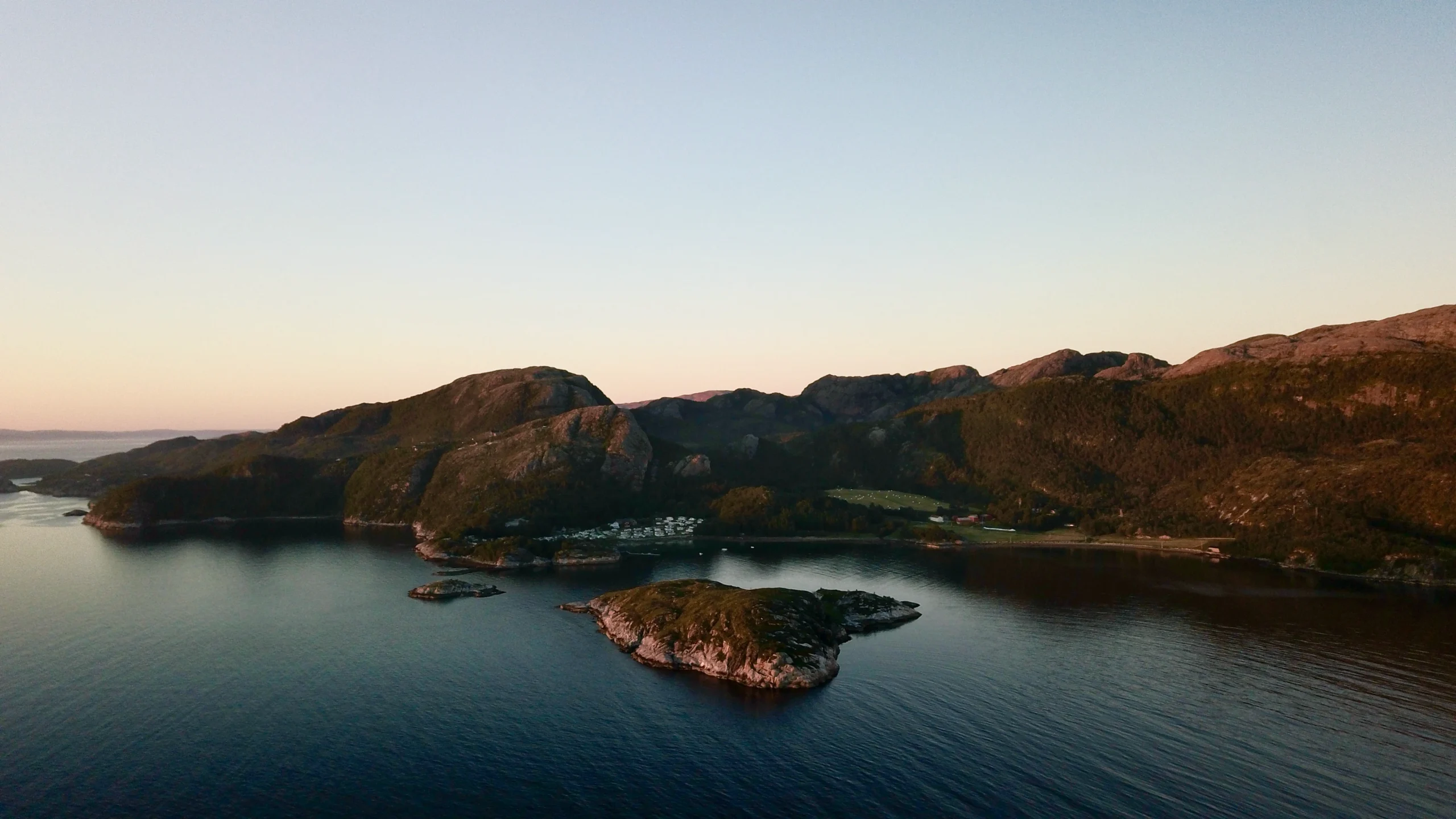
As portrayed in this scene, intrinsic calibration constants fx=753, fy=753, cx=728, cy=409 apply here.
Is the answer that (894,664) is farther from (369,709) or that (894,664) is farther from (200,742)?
(200,742)

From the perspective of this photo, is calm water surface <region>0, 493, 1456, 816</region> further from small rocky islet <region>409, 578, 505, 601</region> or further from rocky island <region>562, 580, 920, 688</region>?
small rocky islet <region>409, 578, 505, 601</region>

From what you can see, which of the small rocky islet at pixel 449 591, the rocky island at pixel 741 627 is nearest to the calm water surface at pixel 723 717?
the rocky island at pixel 741 627

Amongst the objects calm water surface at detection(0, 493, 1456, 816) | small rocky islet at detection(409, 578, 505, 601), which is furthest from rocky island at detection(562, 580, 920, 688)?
small rocky islet at detection(409, 578, 505, 601)

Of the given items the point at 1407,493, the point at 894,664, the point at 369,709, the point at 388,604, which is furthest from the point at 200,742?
the point at 1407,493

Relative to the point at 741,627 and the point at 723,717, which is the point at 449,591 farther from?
the point at 723,717

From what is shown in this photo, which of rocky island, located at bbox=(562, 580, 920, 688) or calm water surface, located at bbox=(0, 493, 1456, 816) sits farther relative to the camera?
rocky island, located at bbox=(562, 580, 920, 688)
